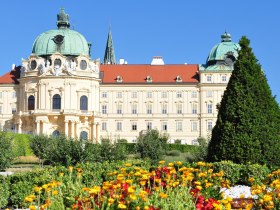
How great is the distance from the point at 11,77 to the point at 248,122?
193ft

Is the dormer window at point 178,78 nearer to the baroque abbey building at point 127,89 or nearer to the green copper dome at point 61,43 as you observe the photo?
the baroque abbey building at point 127,89

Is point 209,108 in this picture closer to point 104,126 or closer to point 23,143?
point 104,126

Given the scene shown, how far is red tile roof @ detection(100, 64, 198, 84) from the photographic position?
7150 cm

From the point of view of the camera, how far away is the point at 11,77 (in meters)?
72.1

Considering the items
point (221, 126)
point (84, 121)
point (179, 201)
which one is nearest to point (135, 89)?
point (84, 121)

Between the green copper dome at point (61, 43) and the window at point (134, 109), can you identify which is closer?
the green copper dome at point (61, 43)

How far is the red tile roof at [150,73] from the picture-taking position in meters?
71.5

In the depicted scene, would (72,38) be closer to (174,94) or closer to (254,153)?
(174,94)

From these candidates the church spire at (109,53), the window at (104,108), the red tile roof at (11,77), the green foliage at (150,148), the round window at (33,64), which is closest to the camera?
the green foliage at (150,148)

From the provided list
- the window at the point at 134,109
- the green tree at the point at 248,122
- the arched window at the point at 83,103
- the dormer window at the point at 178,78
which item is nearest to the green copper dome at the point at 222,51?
the dormer window at the point at 178,78

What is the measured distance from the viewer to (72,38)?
70.0m

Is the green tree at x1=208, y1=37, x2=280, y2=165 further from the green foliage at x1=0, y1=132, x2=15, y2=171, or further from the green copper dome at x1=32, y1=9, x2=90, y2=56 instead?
the green copper dome at x1=32, y1=9, x2=90, y2=56

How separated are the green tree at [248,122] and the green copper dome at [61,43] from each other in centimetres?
5293

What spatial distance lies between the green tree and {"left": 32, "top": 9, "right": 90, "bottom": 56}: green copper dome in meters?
52.9
